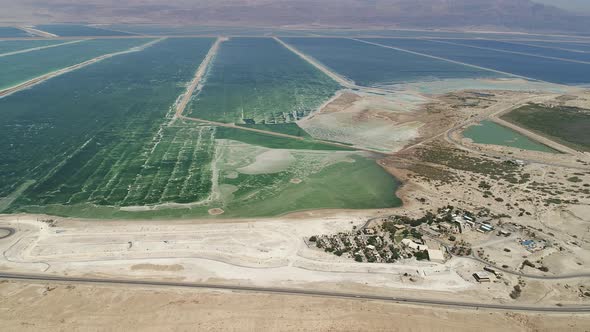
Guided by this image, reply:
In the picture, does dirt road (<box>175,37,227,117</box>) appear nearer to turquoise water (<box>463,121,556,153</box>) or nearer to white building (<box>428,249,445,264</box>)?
turquoise water (<box>463,121,556,153</box>)

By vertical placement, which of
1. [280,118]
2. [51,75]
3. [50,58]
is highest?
[50,58]

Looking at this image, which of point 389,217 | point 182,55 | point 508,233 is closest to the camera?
point 508,233

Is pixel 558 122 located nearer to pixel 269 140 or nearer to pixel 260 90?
pixel 269 140

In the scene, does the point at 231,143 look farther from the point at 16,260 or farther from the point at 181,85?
the point at 181,85

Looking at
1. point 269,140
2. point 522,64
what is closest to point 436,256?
point 269,140

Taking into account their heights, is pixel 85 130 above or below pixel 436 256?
above

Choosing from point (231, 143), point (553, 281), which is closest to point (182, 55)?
point (231, 143)
